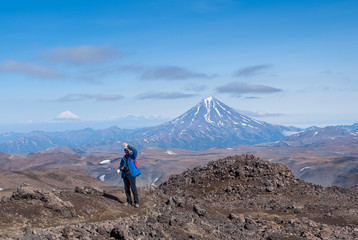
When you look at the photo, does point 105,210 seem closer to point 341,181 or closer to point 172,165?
point 341,181

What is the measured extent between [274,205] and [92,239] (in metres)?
15.6

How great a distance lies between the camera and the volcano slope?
37.9 ft

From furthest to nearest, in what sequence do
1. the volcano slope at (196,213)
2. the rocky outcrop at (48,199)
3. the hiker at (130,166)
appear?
the hiker at (130,166) < the rocky outcrop at (48,199) < the volcano slope at (196,213)

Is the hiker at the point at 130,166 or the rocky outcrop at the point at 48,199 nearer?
the rocky outcrop at the point at 48,199

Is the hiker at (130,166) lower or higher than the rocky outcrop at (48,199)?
higher

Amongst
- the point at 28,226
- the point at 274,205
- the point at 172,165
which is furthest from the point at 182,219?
the point at 172,165

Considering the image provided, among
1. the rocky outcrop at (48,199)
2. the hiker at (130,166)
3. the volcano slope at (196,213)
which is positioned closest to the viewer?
the volcano slope at (196,213)

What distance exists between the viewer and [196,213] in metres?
16.6

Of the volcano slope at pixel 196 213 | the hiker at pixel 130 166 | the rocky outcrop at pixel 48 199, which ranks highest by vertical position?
the hiker at pixel 130 166

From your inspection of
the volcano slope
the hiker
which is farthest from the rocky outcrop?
the hiker

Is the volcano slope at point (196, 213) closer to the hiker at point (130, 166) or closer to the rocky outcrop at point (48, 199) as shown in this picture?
the rocky outcrop at point (48, 199)

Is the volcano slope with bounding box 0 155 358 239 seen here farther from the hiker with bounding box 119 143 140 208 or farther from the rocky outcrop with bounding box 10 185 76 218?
the hiker with bounding box 119 143 140 208

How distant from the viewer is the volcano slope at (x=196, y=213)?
11.6m

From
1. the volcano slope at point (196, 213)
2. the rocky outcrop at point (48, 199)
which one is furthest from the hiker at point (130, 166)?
the rocky outcrop at point (48, 199)
